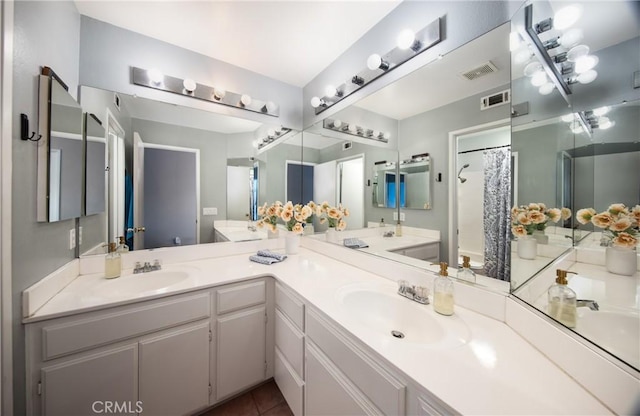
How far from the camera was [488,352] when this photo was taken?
2.43 feet

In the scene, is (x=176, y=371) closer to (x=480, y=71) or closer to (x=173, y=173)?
(x=173, y=173)

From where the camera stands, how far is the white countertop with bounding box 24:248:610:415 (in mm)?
556

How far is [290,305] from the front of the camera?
1325 mm

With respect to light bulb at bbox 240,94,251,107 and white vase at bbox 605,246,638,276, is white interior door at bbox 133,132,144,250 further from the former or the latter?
white vase at bbox 605,246,638,276

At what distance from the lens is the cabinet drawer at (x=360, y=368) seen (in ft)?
2.28

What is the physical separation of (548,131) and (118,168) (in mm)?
2412

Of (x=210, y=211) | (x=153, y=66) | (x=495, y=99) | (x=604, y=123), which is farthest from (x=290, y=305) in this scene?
(x=153, y=66)

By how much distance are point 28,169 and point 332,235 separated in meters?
1.72

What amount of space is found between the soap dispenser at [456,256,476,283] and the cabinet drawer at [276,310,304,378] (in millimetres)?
859

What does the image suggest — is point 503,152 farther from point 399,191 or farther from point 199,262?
point 199,262

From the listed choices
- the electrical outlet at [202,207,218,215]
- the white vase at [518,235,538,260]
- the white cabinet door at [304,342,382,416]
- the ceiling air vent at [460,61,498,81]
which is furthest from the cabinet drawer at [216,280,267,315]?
the ceiling air vent at [460,61,498,81]

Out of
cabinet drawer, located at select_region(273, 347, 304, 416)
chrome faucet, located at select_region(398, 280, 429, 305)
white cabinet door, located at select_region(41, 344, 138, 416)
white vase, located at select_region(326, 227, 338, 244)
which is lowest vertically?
cabinet drawer, located at select_region(273, 347, 304, 416)

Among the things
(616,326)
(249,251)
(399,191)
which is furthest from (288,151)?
(616,326)

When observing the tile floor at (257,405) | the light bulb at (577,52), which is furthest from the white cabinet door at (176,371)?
the light bulb at (577,52)
